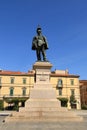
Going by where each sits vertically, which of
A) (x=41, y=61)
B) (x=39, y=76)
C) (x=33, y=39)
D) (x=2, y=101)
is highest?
(x=33, y=39)

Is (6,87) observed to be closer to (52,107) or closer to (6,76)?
(6,76)

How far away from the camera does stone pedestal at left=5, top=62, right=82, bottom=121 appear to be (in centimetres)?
1245

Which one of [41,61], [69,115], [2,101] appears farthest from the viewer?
[2,101]

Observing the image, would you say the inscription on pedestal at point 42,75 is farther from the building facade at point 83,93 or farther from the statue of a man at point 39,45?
the building facade at point 83,93

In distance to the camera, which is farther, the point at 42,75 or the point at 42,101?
the point at 42,75

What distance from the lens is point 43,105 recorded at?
536 inches

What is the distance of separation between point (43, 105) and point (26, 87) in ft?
150

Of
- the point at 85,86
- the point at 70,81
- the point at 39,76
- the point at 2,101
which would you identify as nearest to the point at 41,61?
the point at 39,76

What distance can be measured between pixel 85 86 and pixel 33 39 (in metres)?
59.9

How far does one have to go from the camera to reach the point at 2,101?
5509 cm

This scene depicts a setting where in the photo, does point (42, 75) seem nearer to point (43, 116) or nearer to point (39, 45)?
point (39, 45)

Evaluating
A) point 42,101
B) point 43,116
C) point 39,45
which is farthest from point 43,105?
point 39,45

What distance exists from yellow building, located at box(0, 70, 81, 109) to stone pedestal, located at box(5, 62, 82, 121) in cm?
4086

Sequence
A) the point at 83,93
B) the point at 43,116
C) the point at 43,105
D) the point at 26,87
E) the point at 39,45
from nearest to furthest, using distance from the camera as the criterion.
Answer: the point at 43,116, the point at 43,105, the point at 39,45, the point at 26,87, the point at 83,93
